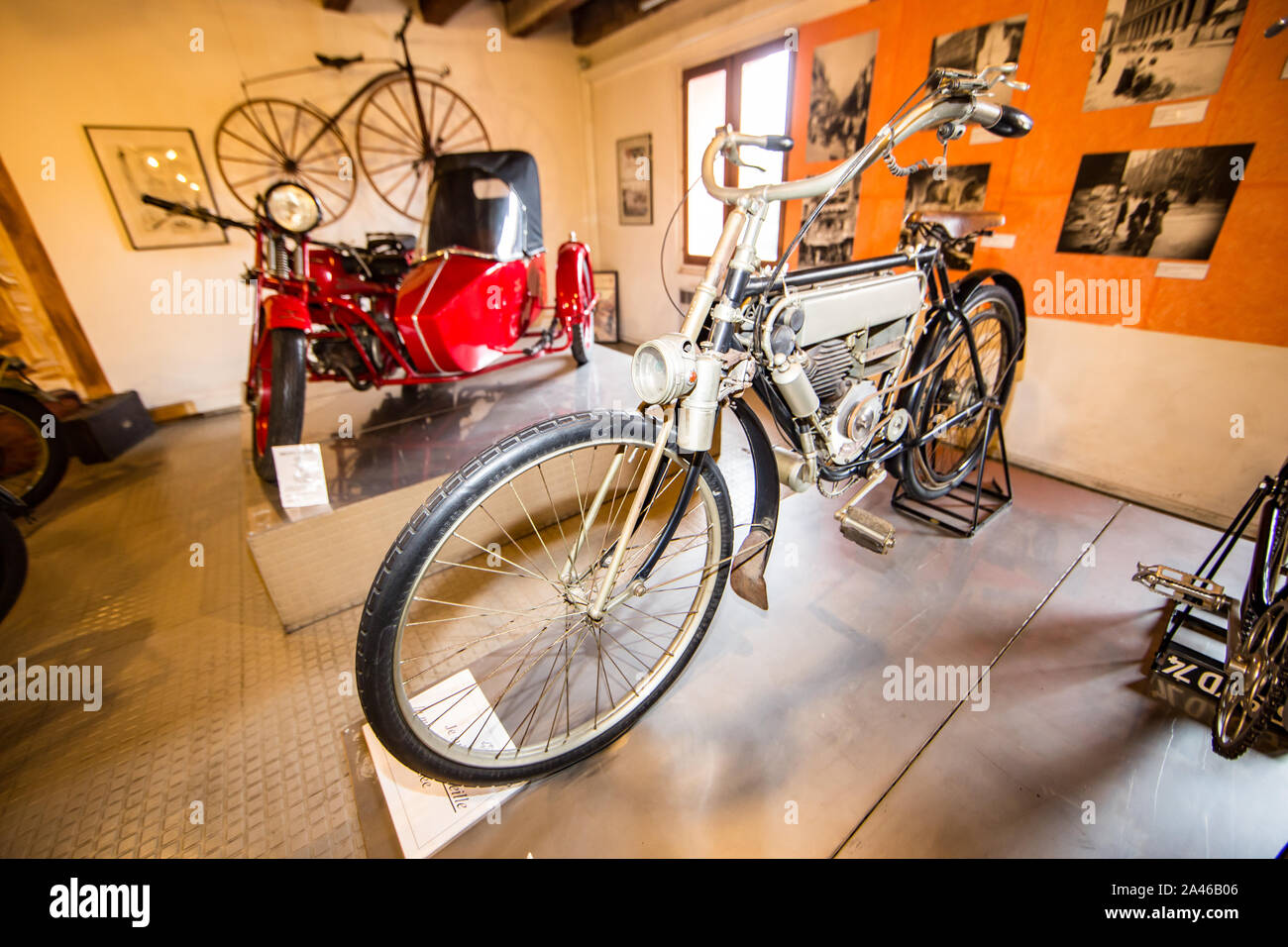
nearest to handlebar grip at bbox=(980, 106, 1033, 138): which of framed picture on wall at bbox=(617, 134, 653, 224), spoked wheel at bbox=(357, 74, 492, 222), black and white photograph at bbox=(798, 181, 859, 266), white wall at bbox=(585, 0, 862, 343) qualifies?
black and white photograph at bbox=(798, 181, 859, 266)

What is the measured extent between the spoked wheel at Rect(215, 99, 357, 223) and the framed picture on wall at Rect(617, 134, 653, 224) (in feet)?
7.63

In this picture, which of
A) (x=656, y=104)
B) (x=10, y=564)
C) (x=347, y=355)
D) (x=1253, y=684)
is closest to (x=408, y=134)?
(x=656, y=104)

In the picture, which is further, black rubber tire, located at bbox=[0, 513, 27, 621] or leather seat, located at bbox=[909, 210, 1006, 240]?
leather seat, located at bbox=[909, 210, 1006, 240]

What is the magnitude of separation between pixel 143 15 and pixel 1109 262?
225 inches

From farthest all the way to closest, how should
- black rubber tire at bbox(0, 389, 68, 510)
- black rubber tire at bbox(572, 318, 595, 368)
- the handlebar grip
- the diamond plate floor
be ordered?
black rubber tire at bbox(572, 318, 595, 368)
black rubber tire at bbox(0, 389, 68, 510)
the handlebar grip
the diamond plate floor

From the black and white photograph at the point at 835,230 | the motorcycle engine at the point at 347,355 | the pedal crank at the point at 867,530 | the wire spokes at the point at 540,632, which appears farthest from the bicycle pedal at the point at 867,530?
the motorcycle engine at the point at 347,355

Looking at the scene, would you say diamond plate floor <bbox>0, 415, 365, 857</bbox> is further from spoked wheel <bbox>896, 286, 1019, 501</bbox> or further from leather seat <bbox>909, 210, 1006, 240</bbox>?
leather seat <bbox>909, 210, 1006, 240</bbox>

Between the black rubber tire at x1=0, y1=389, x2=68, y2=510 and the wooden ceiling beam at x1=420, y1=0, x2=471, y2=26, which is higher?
the wooden ceiling beam at x1=420, y1=0, x2=471, y2=26

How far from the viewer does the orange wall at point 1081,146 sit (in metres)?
1.83

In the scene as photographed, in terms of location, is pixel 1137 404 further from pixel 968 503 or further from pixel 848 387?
pixel 848 387

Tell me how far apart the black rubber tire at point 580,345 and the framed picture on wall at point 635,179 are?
2.03m

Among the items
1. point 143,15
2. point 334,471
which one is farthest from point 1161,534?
point 143,15

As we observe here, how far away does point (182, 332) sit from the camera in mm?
3758

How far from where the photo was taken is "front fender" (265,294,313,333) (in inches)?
74.3
